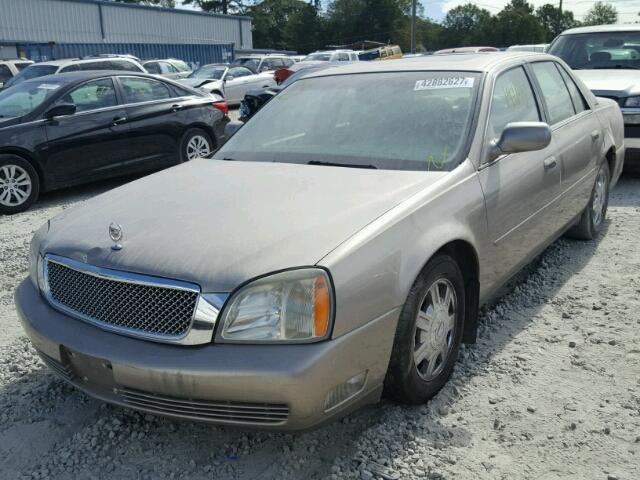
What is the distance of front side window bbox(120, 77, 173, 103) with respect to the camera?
25.9 feet

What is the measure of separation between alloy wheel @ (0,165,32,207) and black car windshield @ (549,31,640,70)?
268 inches

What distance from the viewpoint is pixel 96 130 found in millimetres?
7363

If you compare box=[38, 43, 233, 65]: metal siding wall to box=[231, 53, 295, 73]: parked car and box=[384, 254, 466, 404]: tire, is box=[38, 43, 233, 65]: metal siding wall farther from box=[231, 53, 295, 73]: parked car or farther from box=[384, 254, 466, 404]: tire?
box=[384, 254, 466, 404]: tire

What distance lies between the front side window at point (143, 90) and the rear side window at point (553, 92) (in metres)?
5.22

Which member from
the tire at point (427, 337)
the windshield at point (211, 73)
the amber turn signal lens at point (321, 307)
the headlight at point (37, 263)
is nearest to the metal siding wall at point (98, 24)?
the windshield at point (211, 73)

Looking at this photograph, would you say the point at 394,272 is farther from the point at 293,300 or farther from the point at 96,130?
the point at 96,130

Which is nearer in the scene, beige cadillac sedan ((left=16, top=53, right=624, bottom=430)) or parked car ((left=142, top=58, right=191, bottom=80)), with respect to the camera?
beige cadillac sedan ((left=16, top=53, right=624, bottom=430))

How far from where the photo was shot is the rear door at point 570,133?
13.7ft

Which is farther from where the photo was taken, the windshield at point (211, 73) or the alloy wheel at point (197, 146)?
the windshield at point (211, 73)

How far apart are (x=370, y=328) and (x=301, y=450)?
66cm

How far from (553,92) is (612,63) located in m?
4.47

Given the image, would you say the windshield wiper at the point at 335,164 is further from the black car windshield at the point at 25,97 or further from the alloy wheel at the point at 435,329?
the black car windshield at the point at 25,97

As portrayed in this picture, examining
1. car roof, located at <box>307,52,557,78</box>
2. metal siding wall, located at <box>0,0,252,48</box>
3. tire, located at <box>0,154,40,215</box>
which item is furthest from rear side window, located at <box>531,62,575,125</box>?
metal siding wall, located at <box>0,0,252,48</box>

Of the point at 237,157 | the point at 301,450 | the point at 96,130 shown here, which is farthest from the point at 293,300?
the point at 96,130
